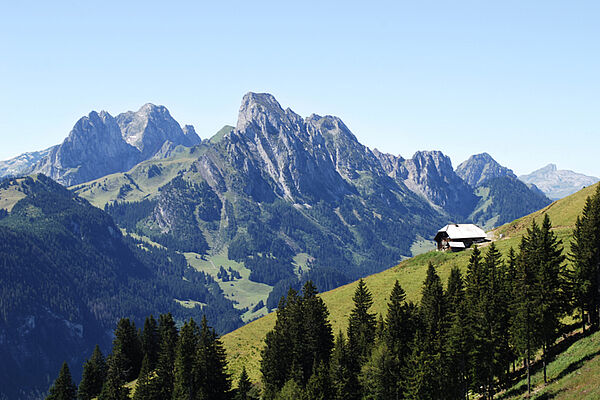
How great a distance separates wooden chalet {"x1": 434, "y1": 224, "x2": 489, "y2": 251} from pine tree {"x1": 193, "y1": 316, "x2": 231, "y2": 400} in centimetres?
5615

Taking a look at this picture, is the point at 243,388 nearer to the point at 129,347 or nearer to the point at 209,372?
the point at 209,372

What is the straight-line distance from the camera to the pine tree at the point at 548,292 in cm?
4750

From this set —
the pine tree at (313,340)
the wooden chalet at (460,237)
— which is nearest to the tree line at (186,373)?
the pine tree at (313,340)

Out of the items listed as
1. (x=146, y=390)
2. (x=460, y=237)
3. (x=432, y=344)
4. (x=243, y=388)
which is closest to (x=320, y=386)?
(x=243, y=388)

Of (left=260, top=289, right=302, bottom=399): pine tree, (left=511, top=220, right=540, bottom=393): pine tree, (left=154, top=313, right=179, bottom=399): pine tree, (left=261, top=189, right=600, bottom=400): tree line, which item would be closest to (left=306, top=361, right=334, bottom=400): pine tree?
(left=261, top=189, right=600, bottom=400): tree line

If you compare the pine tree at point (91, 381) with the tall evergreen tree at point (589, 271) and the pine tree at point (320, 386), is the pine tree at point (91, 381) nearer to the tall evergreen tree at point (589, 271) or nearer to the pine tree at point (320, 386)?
the pine tree at point (320, 386)

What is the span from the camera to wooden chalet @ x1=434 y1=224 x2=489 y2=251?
98375mm

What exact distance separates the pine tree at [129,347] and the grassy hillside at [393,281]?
1866 cm

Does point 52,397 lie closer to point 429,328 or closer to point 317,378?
point 317,378

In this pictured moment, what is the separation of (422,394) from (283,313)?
26.2 meters

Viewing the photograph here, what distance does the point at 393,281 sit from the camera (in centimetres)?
9131

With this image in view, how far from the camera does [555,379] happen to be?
147 feet

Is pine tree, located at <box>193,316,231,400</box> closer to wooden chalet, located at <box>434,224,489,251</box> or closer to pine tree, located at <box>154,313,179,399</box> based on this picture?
pine tree, located at <box>154,313,179,399</box>

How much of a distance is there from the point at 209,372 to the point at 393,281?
138 ft
